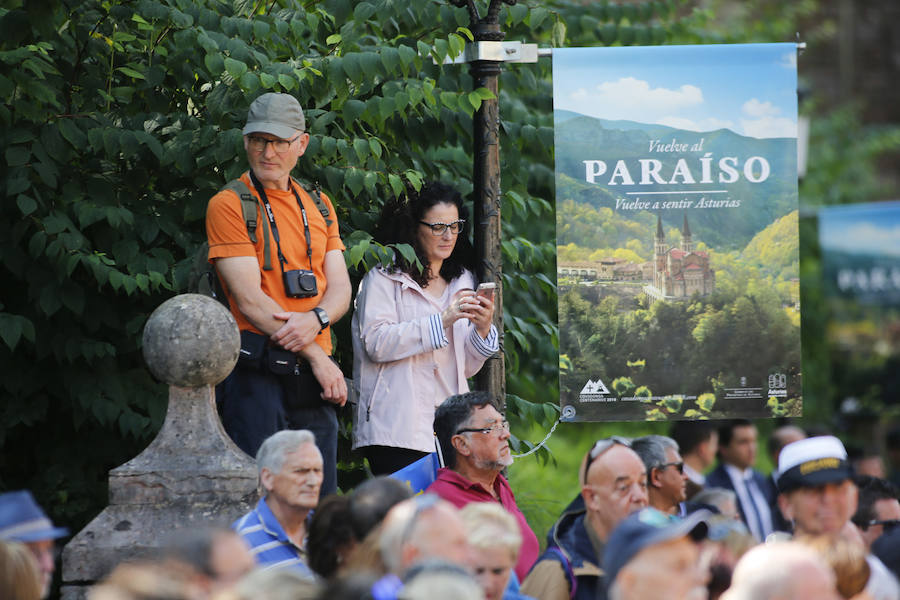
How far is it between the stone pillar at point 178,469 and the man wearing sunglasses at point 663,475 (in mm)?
1668

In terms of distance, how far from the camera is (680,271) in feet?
21.7

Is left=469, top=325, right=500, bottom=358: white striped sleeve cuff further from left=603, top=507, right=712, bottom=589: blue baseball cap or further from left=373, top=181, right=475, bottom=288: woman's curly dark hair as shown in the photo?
left=603, top=507, right=712, bottom=589: blue baseball cap

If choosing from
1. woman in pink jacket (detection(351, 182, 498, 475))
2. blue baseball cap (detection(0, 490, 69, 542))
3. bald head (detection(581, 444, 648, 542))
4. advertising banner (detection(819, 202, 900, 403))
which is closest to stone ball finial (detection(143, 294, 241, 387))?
woman in pink jacket (detection(351, 182, 498, 475))

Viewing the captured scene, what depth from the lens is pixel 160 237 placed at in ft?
23.4

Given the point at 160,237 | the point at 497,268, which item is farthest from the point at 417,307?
the point at 160,237

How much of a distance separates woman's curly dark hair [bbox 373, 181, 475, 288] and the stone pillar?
125 centimetres

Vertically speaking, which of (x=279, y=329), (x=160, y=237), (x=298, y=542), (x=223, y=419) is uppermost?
(x=160, y=237)

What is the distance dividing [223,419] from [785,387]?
2610 mm

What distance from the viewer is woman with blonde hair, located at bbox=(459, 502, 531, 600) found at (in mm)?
4488

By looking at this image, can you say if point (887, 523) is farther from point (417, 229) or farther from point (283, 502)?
point (283, 502)

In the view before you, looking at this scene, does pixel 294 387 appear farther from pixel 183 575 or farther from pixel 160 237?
pixel 183 575

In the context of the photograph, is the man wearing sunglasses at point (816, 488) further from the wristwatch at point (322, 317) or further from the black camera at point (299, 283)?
the black camera at point (299, 283)

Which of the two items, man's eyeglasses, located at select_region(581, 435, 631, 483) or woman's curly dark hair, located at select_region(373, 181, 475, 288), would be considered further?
woman's curly dark hair, located at select_region(373, 181, 475, 288)

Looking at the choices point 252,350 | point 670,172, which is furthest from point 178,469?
point 670,172
